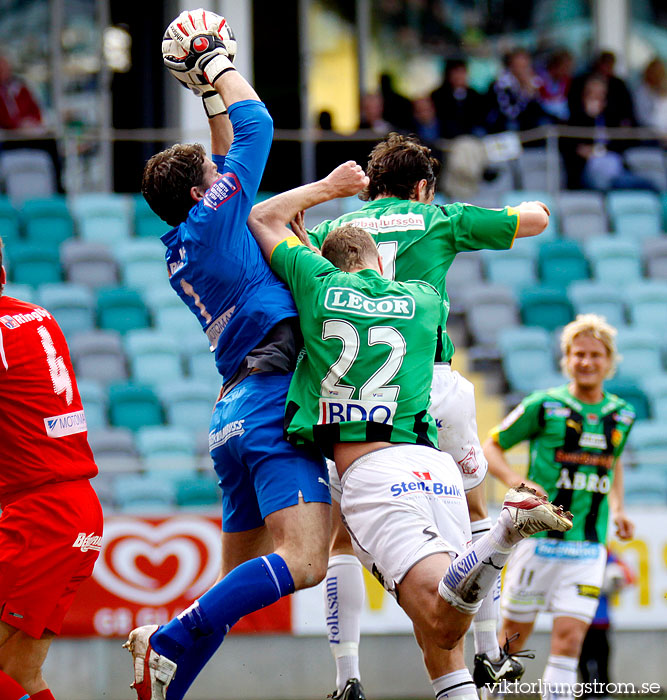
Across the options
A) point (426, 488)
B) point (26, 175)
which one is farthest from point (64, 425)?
point (26, 175)

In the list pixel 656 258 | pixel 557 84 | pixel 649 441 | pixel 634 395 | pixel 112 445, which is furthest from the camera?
pixel 557 84

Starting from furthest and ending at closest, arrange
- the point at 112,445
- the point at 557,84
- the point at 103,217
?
the point at 557,84 → the point at 103,217 → the point at 112,445

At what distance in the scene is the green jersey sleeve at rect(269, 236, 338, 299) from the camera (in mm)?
5223

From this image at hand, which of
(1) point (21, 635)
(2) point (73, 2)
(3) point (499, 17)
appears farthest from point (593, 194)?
(1) point (21, 635)

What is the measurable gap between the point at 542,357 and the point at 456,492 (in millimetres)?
6580

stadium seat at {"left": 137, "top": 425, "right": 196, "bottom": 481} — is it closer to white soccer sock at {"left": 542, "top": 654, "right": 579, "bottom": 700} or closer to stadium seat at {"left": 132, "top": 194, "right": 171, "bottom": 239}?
stadium seat at {"left": 132, "top": 194, "right": 171, "bottom": 239}

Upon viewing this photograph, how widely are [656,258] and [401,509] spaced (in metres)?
8.88

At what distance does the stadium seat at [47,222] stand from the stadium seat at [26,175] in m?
0.41

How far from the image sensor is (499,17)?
16.6m

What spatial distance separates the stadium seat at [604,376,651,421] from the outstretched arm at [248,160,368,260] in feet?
20.9

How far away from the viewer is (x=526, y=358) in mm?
11539

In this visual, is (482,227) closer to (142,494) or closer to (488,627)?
(488,627)

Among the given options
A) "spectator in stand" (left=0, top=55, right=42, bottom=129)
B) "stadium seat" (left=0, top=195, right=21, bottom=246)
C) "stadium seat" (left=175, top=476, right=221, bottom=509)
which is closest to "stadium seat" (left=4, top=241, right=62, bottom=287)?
"stadium seat" (left=0, top=195, right=21, bottom=246)

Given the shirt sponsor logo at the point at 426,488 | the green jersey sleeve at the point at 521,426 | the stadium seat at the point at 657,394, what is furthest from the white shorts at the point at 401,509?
the stadium seat at the point at 657,394
